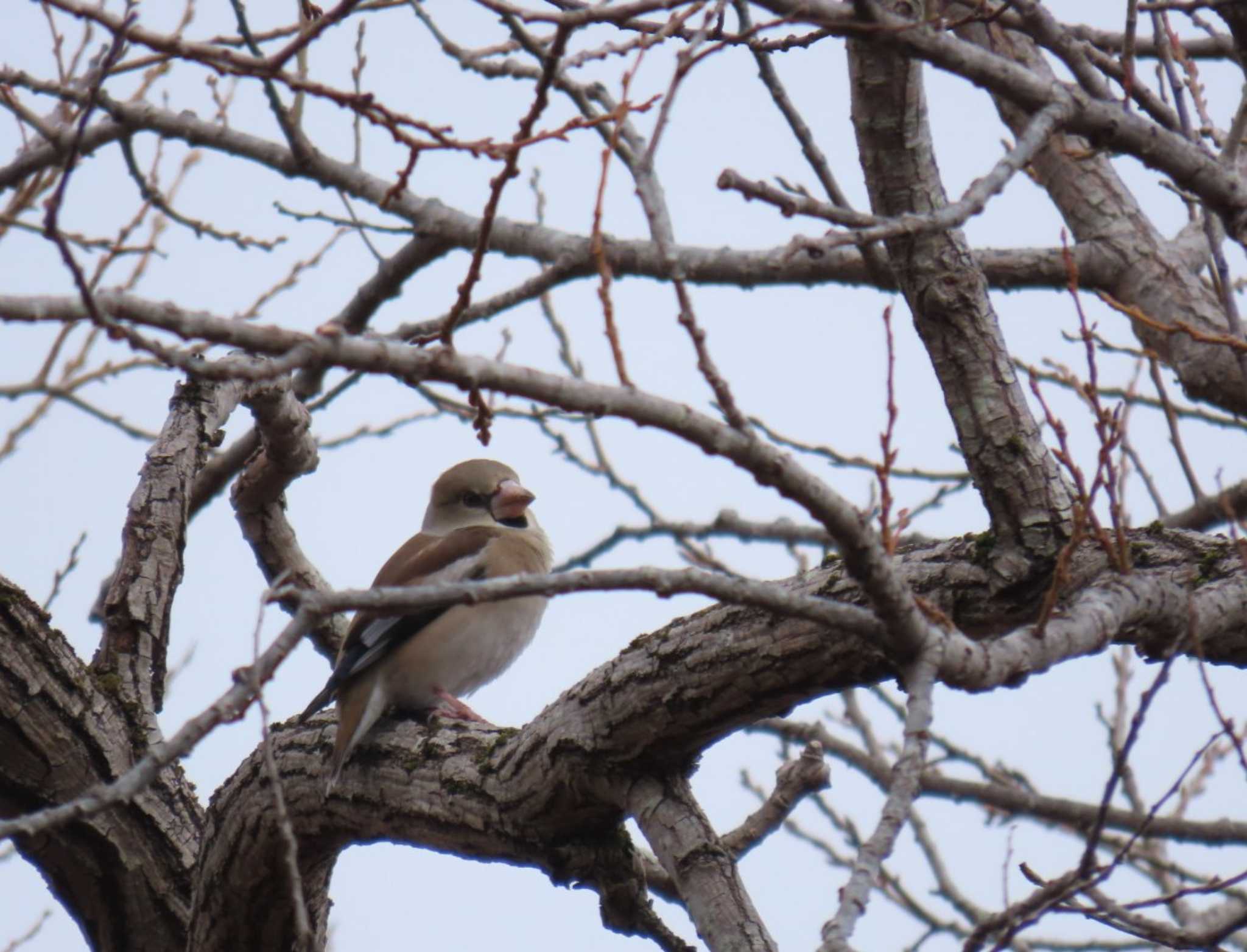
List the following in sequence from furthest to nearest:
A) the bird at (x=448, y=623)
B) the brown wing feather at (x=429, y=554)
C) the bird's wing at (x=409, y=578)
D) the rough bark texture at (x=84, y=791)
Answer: the brown wing feather at (x=429, y=554) → the bird's wing at (x=409, y=578) → the bird at (x=448, y=623) → the rough bark texture at (x=84, y=791)

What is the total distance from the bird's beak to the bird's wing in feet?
0.73

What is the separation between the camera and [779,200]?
7.65 feet

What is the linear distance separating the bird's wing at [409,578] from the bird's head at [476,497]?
0.26 meters

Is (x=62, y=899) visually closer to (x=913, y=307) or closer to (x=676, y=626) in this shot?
(x=676, y=626)

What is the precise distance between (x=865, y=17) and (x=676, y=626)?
1.36m

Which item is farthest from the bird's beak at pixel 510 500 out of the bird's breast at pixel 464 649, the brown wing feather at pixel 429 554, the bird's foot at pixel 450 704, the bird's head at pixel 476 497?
the bird's foot at pixel 450 704

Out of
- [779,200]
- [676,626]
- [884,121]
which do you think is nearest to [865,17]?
[884,121]

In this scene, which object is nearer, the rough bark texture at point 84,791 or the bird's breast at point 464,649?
the rough bark texture at point 84,791

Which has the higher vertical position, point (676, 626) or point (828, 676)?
point (676, 626)

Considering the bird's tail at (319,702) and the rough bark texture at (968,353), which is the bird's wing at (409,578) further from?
the rough bark texture at (968,353)

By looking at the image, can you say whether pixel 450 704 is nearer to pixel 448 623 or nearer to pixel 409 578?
pixel 448 623

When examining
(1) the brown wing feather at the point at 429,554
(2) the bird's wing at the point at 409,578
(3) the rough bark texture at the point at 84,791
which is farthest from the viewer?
(1) the brown wing feather at the point at 429,554

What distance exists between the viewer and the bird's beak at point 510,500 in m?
6.49

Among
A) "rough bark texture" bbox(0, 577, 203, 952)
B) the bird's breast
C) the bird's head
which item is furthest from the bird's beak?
"rough bark texture" bbox(0, 577, 203, 952)
